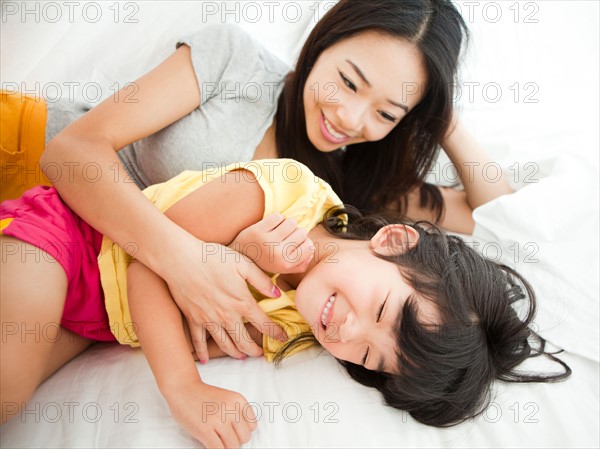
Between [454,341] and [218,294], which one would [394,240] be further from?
[218,294]

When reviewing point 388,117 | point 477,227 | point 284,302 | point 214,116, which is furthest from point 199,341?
point 477,227

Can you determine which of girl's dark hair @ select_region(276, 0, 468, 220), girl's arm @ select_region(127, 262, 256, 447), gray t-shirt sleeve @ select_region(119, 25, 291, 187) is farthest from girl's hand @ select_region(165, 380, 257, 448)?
girl's dark hair @ select_region(276, 0, 468, 220)

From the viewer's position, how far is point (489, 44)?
1.67 meters

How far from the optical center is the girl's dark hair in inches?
44.0

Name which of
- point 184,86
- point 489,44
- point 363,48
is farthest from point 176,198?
point 489,44

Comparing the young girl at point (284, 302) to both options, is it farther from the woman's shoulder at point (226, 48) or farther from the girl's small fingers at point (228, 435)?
the woman's shoulder at point (226, 48)

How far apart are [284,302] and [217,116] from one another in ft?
1.49

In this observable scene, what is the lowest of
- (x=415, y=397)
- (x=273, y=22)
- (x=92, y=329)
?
(x=92, y=329)

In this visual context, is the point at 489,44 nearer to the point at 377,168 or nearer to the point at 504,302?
the point at 377,168

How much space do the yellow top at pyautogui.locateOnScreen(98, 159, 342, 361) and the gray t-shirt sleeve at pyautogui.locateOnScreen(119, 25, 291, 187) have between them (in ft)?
0.52

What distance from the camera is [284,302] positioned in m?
1.00

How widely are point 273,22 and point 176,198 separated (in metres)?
0.86

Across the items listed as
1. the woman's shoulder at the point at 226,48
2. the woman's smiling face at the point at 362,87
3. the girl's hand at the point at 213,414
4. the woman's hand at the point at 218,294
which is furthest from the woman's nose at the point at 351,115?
the girl's hand at the point at 213,414

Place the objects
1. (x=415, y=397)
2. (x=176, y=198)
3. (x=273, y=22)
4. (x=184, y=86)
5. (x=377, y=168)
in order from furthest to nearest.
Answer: (x=273, y=22)
(x=377, y=168)
(x=184, y=86)
(x=176, y=198)
(x=415, y=397)
